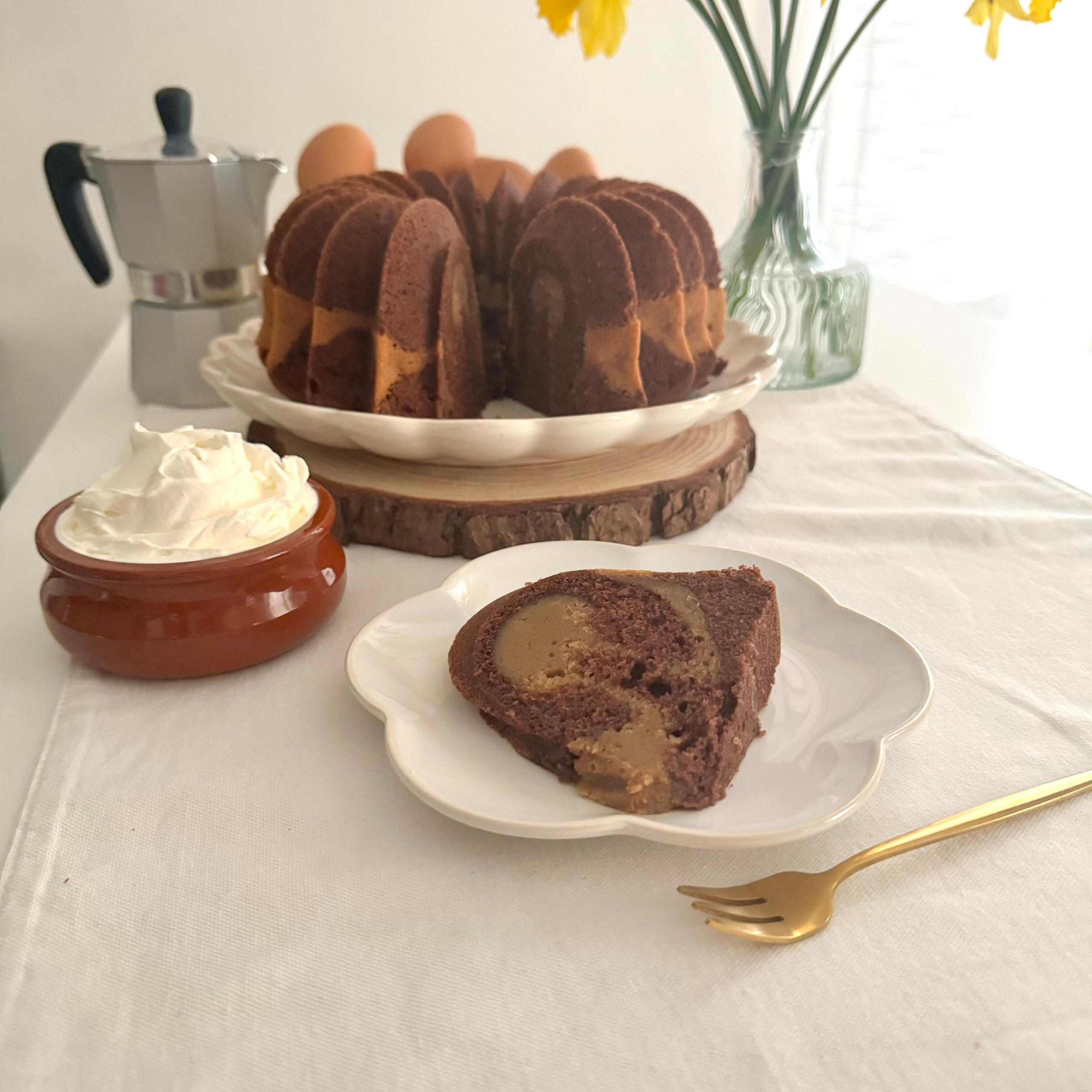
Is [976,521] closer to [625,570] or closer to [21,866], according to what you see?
[625,570]

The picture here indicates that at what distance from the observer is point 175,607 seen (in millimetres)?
747

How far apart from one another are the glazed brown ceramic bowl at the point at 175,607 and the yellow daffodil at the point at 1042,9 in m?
0.85

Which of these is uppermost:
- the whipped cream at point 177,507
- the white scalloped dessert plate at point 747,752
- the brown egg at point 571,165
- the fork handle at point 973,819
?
the brown egg at point 571,165

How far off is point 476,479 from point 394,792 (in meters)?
0.45

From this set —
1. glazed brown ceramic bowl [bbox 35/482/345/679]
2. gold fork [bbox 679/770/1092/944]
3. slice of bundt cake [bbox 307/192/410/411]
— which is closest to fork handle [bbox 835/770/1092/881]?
gold fork [bbox 679/770/1092/944]

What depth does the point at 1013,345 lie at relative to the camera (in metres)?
1.71

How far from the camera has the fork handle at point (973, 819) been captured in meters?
0.58

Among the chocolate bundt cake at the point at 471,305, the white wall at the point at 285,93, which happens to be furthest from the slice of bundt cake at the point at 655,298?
the white wall at the point at 285,93

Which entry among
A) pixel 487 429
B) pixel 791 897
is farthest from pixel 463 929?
pixel 487 429

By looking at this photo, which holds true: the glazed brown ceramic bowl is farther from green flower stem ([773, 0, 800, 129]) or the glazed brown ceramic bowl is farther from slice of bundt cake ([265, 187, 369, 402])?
green flower stem ([773, 0, 800, 129])

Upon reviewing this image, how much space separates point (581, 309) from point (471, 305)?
148 millimetres

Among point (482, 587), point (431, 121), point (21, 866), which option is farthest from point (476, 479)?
point (431, 121)

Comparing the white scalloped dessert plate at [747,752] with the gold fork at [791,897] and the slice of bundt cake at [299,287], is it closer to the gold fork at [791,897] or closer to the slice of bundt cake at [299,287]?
the gold fork at [791,897]

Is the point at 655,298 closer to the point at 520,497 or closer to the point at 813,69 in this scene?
the point at 520,497
